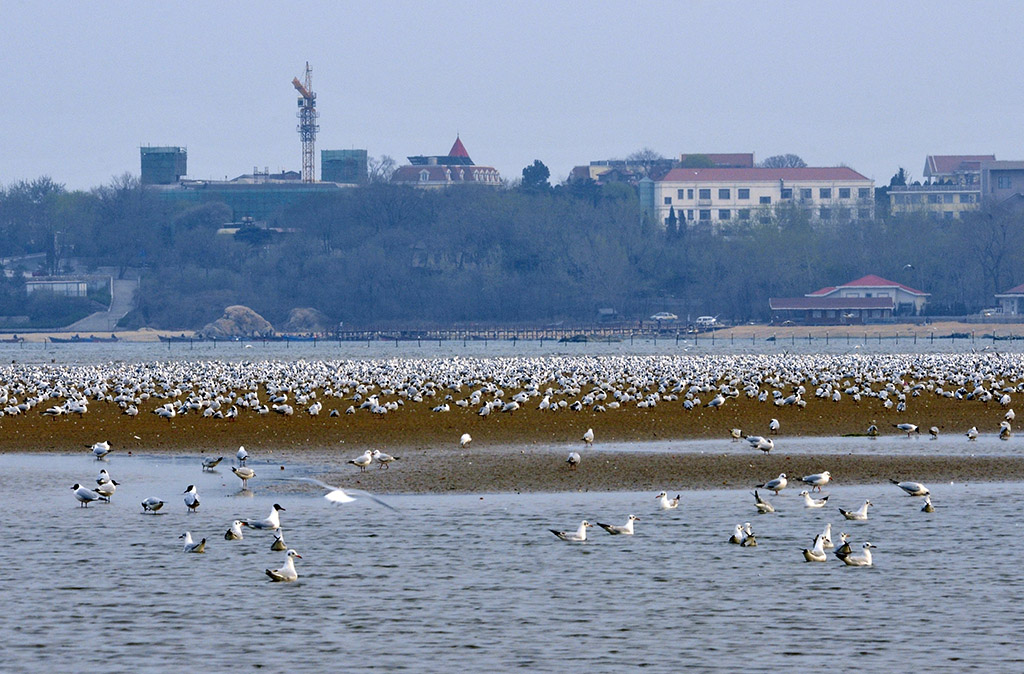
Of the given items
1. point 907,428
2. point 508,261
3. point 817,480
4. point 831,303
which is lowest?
point 817,480

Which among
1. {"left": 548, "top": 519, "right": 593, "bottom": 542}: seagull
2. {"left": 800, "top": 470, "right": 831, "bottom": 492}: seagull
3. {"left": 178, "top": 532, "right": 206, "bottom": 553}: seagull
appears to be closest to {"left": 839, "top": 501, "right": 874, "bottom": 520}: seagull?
{"left": 800, "top": 470, "right": 831, "bottom": 492}: seagull

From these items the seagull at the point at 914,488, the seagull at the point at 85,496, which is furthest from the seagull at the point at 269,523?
the seagull at the point at 914,488

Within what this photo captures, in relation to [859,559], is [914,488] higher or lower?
higher

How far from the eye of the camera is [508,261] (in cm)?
17712

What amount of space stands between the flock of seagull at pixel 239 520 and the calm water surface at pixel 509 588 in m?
0.17

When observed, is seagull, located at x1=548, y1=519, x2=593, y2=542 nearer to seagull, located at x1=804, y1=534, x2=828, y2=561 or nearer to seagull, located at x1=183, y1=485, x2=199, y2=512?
seagull, located at x1=804, y1=534, x2=828, y2=561

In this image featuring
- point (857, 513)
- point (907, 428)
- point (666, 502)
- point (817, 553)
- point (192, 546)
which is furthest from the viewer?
point (907, 428)

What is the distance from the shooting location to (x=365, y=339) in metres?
154

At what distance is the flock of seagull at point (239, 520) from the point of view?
1937 cm

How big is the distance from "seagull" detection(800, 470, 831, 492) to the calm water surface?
324mm

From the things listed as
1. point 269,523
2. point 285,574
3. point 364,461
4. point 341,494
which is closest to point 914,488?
point 341,494

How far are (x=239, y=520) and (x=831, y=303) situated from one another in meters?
133

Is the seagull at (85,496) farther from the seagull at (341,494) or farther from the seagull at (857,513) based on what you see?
the seagull at (857,513)

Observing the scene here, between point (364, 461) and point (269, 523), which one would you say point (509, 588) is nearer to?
point (269, 523)
